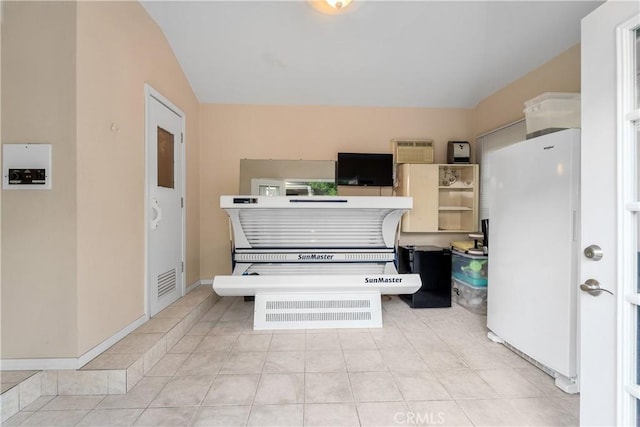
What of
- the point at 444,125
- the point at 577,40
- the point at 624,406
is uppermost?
the point at 577,40

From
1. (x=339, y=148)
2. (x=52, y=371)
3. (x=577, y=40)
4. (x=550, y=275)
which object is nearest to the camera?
(x=52, y=371)

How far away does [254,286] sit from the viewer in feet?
7.64

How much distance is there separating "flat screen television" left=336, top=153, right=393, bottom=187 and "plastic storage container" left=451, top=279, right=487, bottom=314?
1.48 metres

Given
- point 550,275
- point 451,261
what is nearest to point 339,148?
point 451,261

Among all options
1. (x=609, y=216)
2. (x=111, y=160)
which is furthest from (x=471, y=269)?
(x=111, y=160)

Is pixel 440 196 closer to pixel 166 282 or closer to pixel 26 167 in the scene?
pixel 166 282

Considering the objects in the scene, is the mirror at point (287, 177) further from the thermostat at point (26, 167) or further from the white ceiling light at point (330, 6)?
the thermostat at point (26, 167)

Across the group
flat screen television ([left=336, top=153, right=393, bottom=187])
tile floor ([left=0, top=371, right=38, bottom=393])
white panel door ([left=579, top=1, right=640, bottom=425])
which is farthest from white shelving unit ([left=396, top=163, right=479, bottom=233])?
tile floor ([left=0, top=371, right=38, bottom=393])

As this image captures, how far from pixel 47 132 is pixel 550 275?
10.9 ft

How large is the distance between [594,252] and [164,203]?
3.08 metres

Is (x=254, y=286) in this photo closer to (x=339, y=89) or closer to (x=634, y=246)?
(x=634, y=246)

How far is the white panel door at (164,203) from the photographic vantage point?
2393 millimetres

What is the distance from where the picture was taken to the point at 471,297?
292cm

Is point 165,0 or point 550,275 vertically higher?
point 165,0
